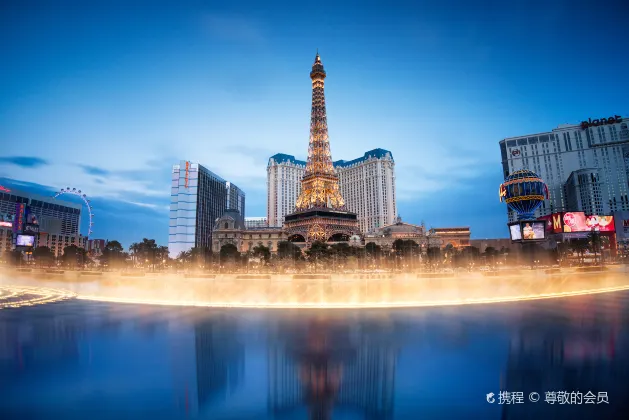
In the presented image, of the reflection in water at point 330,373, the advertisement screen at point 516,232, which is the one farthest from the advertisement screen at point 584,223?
the reflection in water at point 330,373

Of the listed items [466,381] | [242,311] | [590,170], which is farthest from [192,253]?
[590,170]

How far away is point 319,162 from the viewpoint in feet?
323

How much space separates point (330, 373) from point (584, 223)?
330 feet

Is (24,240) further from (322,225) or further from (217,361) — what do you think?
(217,361)

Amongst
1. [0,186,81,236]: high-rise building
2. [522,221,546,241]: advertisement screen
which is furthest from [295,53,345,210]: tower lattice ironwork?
[0,186,81,236]: high-rise building

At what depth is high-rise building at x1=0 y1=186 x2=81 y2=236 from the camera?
13481 centimetres

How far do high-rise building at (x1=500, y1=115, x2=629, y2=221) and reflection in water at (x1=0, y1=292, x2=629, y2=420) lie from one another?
152 metres

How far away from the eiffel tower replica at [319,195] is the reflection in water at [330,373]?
7969 centimetres

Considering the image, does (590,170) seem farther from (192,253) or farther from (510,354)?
(510,354)

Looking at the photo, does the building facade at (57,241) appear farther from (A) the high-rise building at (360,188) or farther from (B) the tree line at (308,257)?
(A) the high-rise building at (360,188)

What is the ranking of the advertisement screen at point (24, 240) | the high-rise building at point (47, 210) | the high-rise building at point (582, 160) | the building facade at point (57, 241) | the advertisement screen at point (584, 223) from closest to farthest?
the advertisement screen at point (24, 240) → the advertisement screen at point (584, 223) → the high-rise building at point (47, 210) → the high-rise building at point (582, 160) → the building facade at point (57, 241)

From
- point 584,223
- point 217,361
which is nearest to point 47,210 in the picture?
point 217,361

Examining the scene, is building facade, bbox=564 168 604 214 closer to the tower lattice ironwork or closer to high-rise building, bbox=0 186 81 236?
the tower lattice ironwork

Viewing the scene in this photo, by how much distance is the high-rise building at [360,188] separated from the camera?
5655 inches
